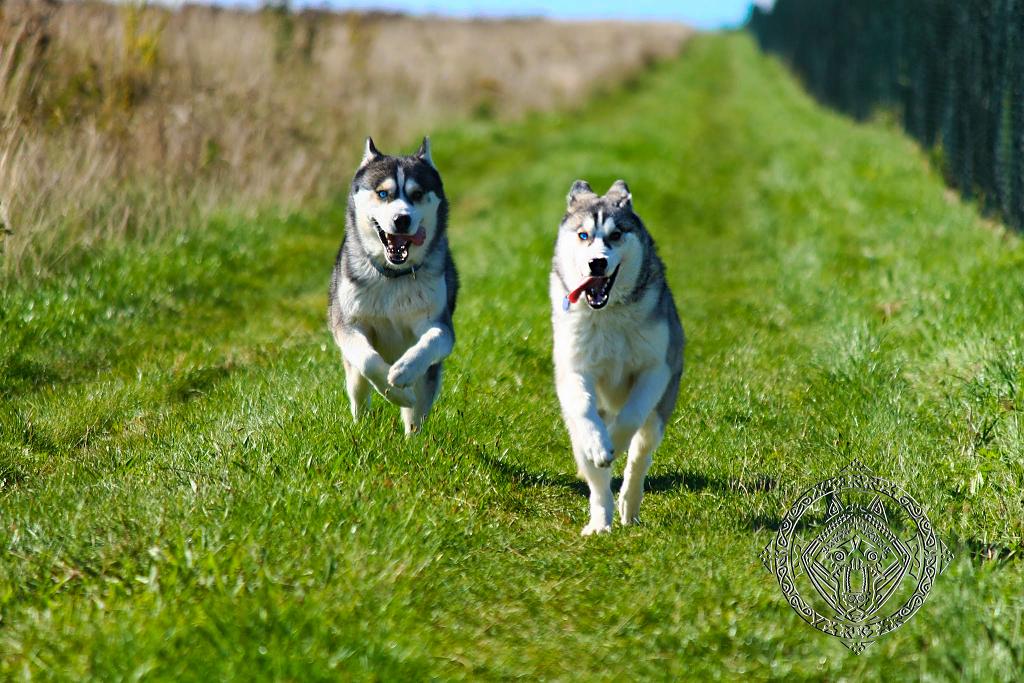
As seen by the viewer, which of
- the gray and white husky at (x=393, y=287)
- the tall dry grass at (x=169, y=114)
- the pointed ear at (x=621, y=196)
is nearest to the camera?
the pointed ear at (x=621, y=196)

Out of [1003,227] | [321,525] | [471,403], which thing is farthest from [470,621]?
[1003,227]

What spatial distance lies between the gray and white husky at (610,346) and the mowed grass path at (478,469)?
1.05 feet

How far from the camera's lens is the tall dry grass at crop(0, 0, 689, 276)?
8.12 meters

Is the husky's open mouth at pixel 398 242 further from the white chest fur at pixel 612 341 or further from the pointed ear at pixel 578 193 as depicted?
the white chest fur at pixel 612 341

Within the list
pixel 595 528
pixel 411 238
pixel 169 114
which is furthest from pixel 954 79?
pixel 595 528

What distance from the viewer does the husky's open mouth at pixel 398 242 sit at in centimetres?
529

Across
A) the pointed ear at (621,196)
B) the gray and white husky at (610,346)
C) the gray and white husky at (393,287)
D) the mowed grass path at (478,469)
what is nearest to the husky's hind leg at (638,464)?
the gray and white husky at (610,346)

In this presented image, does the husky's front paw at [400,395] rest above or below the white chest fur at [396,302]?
below

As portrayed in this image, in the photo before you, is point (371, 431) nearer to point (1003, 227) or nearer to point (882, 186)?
point (1003, 227)

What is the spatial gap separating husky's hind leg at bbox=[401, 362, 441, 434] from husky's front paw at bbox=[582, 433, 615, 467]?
1.30m

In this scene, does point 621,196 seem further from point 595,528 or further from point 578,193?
point 595,528

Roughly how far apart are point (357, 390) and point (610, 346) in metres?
1.69

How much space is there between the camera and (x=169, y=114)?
10703 millimetres

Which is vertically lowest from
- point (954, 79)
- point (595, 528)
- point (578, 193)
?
point (595, 528)
